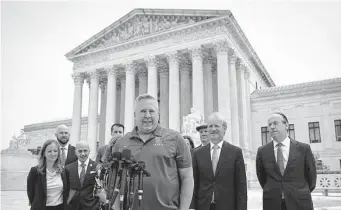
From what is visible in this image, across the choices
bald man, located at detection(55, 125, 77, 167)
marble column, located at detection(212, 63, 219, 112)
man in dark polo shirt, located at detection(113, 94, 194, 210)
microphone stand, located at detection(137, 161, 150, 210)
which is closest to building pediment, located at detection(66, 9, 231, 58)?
marble column, located at detection(212, 63, 219, 112)

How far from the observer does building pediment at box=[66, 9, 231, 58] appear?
29.4 metres

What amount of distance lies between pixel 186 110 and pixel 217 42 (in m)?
7.83

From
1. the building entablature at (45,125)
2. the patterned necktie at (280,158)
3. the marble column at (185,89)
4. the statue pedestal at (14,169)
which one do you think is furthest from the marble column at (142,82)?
the patterned necktie at (280,158)

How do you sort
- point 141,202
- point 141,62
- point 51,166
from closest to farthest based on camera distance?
point 141,202 → point 51,166 → point 141,62

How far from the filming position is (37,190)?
201 inches

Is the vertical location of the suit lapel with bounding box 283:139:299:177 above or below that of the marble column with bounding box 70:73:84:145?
below

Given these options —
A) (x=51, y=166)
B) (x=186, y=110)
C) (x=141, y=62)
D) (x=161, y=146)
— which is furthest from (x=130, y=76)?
(x=161, y=146)

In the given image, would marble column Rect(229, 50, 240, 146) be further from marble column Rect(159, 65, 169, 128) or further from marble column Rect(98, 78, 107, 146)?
marble column Rect(98, 78, 107, 146)

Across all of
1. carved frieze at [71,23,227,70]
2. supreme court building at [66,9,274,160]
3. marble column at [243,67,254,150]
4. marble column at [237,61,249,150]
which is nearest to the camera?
supreme court building at [66,9,274,160]

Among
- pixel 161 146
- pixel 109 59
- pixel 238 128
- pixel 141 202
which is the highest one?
pixel 109 59

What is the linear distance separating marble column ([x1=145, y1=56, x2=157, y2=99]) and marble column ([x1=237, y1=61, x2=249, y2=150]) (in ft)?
26.9

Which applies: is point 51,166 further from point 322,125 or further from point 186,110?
point 322,125

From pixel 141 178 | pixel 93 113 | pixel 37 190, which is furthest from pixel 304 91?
pixel 141 178

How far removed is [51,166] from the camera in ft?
17.6
